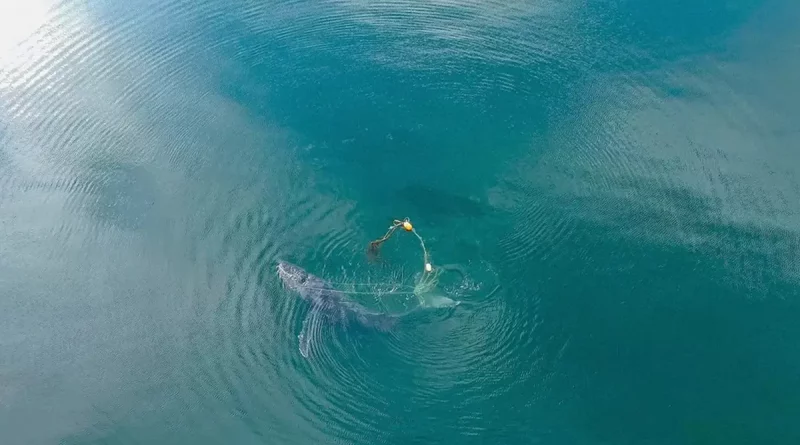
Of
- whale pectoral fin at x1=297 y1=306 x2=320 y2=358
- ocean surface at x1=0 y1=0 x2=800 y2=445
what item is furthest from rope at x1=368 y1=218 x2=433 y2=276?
whale pectoral fin at x1=297 y1=306 x2=320 y2=358

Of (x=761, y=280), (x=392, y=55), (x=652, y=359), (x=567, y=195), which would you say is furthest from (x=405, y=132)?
(x=761, y=280)

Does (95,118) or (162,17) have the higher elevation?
(162,17)

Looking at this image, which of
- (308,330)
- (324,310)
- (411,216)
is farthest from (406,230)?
(308,330)

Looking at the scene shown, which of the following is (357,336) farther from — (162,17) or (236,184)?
(162,17)

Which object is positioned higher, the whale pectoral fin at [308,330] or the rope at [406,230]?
the rope at [406,230]

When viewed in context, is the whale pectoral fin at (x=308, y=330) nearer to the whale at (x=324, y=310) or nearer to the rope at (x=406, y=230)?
the whale at (x=324, y=310)

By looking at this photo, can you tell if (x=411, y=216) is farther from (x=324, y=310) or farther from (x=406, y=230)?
(x=324, y=310)

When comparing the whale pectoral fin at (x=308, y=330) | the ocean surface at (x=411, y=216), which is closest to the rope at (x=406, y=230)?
the ocean surface at (x=411, y=216)
